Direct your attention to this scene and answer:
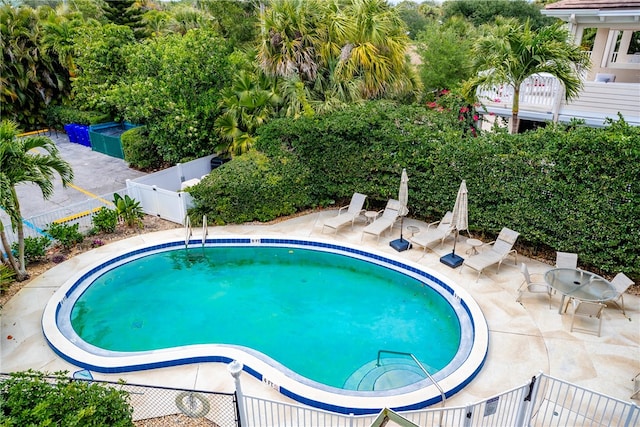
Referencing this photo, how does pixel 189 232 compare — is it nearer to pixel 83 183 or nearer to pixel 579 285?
pixel 83 183

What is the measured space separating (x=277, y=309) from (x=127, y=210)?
669 cm

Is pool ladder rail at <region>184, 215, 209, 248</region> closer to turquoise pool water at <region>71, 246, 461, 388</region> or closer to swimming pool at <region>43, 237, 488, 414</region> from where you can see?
turquoise pool water at <region>71, 246, 461, 388</region>

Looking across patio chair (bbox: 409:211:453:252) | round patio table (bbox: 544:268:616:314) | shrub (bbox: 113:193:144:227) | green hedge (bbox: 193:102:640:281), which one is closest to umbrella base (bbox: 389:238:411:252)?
patio chair (bbox: 409:211:453:252)

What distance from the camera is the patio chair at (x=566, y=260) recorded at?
11.1 meters

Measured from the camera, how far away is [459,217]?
11.8 m

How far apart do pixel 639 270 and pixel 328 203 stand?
361 inches

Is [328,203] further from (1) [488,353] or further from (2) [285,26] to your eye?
(1) [488,353]

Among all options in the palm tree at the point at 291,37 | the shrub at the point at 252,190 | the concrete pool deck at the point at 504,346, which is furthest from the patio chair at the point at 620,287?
the palm tree at the point at 291,37

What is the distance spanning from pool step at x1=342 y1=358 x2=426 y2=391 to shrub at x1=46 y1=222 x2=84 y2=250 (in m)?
9.54

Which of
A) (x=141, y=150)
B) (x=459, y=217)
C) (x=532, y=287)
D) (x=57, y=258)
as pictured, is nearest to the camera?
(x=532, y=287)

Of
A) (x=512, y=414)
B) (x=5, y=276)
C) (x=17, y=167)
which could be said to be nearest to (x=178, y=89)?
(x=17, y=167)

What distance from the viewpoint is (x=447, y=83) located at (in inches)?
818

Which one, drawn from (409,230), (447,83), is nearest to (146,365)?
(409,230)

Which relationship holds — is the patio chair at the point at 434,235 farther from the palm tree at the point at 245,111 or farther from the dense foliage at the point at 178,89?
the dense foliage at the point at 178,89
